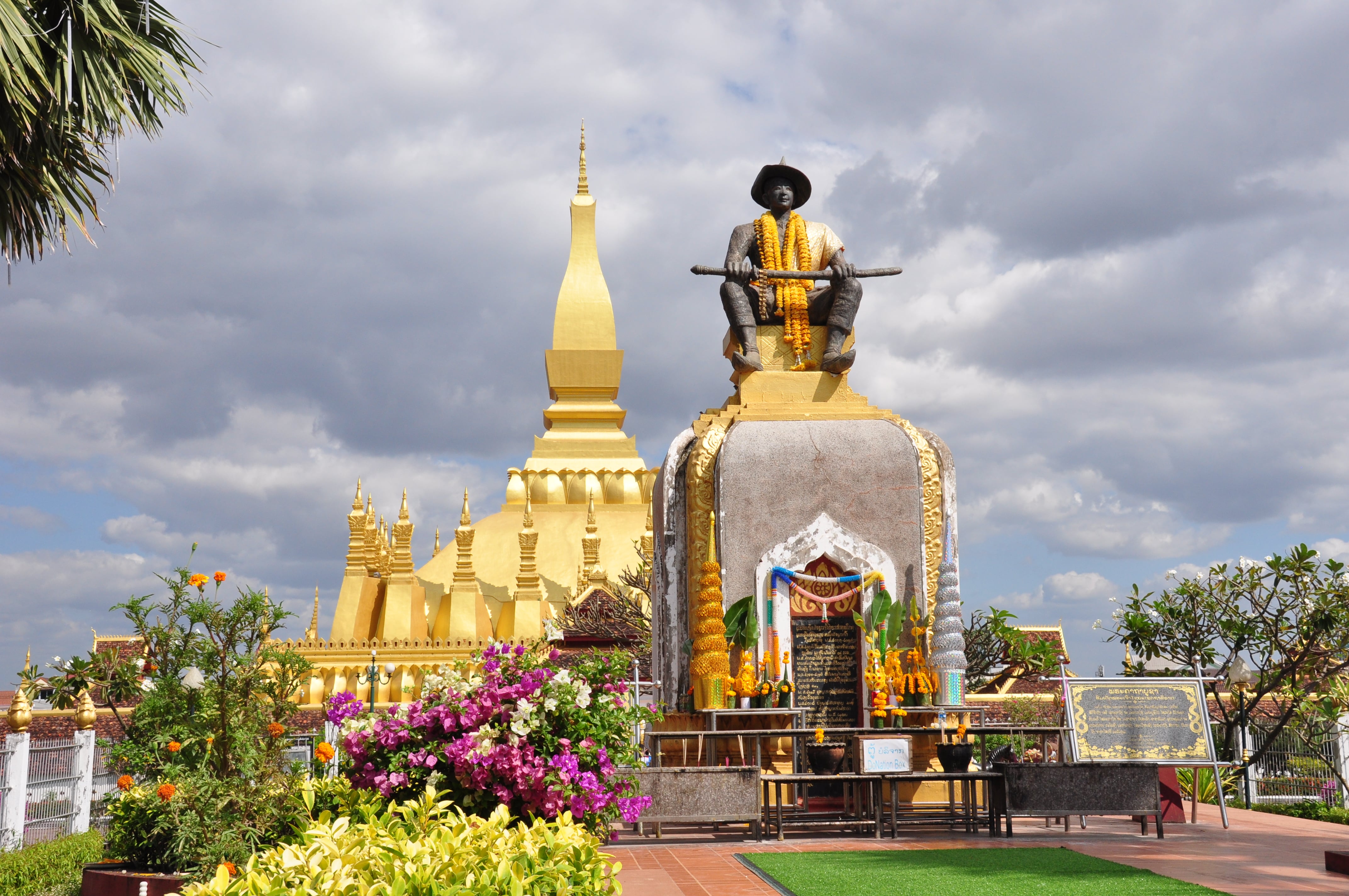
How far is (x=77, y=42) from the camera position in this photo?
28.9 ft

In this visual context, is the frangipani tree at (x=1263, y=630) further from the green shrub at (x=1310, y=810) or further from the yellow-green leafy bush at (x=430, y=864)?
the yellow-green leafy bush at (x=430, y=864)

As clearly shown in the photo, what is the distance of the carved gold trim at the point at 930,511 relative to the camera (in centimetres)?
1314

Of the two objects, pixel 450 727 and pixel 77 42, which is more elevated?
pixel 77 42

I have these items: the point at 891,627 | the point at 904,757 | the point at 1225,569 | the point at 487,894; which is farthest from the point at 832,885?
the point at 1225,569

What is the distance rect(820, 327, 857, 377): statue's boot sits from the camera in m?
14.3

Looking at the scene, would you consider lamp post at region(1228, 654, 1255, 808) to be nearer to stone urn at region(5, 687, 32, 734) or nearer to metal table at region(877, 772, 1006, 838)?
metal table at region(877, 772, 1006, 838)

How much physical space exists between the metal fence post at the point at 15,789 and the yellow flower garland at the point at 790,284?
9439 millimetres

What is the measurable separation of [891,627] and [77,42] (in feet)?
30.2

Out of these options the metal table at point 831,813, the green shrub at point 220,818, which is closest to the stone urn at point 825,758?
the metal table at point 831,813

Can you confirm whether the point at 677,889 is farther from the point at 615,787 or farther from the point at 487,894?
the point at 487,894

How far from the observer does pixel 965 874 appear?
24.6ft

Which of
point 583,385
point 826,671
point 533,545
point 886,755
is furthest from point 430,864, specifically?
point 583,385

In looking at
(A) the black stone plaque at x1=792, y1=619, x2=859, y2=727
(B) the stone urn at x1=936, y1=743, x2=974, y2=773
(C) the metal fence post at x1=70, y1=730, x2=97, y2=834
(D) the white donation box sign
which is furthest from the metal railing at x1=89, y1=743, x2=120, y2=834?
(B) the stone urn at x1=936, y1=743, x2=974, y2=773

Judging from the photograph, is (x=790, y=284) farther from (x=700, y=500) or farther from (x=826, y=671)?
(x=826, y=671)
